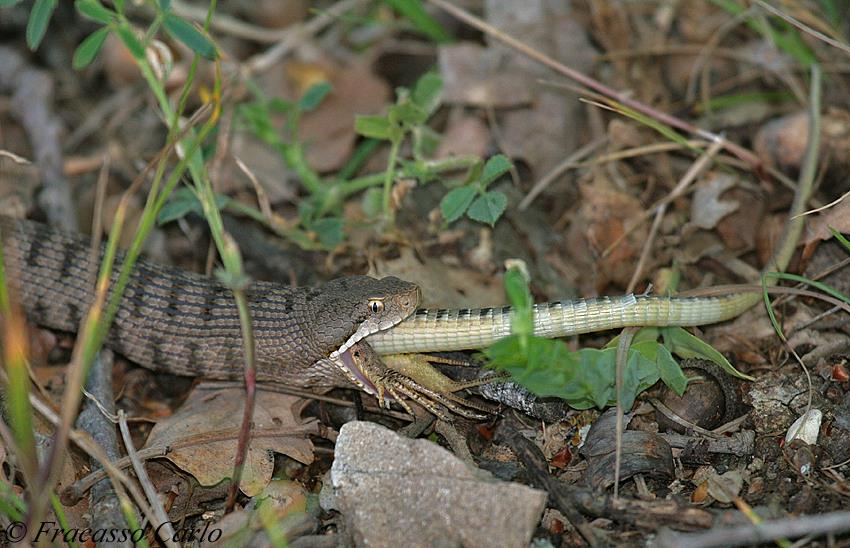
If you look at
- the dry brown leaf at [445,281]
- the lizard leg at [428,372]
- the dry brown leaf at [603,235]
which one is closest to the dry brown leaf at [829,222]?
the dry brown leaf at [603,235]

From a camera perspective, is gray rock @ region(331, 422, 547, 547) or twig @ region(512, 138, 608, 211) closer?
gray rock @ region(331, 422, 547, 547)

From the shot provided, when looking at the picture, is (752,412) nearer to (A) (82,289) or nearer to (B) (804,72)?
(B) (804,72)

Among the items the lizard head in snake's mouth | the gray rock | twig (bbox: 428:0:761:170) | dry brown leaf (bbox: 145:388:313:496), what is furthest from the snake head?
twig (bbox: 428:0:761:170)

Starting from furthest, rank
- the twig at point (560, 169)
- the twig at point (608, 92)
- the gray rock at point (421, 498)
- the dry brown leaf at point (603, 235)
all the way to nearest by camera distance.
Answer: the twig at point (560, 169) < the twig at point (608, 92) < the dry brown leaf at point (603, 235) < the gray rock at point (421, 498)

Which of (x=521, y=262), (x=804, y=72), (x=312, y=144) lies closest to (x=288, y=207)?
(x=312, y=144)

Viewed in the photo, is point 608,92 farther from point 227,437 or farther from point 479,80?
point 227,437

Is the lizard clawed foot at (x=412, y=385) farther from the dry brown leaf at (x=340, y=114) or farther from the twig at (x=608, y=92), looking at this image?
the twig at (x=608, y=92)

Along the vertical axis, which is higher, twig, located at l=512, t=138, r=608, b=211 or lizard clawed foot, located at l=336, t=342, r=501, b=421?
twig, located at l=512, t=138, r=608, b=211

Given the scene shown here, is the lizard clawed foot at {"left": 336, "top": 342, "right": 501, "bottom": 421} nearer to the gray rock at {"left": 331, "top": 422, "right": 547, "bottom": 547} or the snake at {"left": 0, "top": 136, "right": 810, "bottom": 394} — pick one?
the snake at {"left": 0, "top": 136, "right": 810, "bottom": 394}
